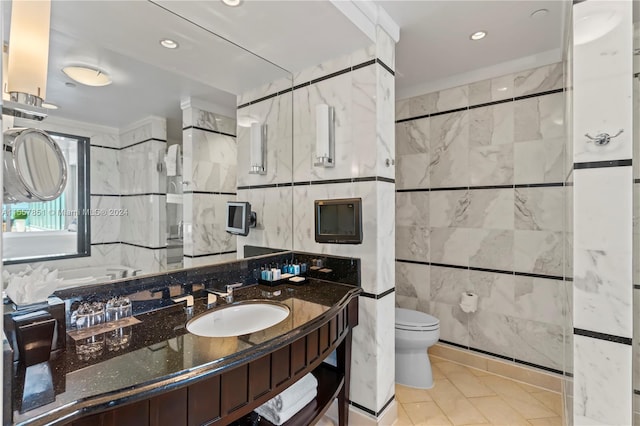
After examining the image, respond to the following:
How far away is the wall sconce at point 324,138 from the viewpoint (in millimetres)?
1909

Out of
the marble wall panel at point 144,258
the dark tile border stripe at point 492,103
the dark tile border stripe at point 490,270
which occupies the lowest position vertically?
the dark tile border stripe at point 490,270

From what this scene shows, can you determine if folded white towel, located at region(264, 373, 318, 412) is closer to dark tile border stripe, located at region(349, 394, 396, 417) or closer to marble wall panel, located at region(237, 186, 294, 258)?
dark tile border stripe, located at region(349, 394, 396, 417)

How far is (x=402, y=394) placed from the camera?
2.23m

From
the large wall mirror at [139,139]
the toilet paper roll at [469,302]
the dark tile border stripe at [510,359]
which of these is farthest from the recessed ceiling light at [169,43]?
the dark tile border stripe at [510,359]

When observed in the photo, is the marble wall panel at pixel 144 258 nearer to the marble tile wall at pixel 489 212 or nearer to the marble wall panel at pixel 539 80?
the marble tile wall at pixel 489 212

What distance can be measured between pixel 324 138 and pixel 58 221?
1.33m

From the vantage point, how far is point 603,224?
1.12 metres

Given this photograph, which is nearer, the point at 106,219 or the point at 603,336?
the point at 603,336

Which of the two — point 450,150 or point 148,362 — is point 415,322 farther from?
point 148,362

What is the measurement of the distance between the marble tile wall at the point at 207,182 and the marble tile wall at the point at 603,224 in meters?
1.64

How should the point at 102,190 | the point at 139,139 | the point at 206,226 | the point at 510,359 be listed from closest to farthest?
the point at 102,190 → the point at 139,139 → the point at 206,226 → the point at 510,359

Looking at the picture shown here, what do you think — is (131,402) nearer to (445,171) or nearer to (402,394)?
(402,394)

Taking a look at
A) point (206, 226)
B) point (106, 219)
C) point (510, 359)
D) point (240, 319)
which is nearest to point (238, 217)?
point (206, 226)

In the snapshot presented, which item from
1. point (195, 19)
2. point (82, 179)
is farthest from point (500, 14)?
point (82, 179)
